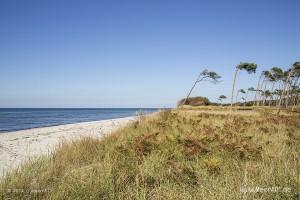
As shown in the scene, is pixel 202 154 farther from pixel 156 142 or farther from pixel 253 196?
pixel 253 196

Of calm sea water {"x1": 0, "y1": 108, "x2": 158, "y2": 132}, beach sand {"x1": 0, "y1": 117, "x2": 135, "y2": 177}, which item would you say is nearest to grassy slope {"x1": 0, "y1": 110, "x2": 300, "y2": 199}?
beach sand {"x1": 0, "y1": 117, "x2": 135, "y2": 177}

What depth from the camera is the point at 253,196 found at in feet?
8.38

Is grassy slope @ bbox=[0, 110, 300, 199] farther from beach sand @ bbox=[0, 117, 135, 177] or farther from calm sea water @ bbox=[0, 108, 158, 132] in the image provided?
calm sea water @ bbox=[0, 108, 158, 132]

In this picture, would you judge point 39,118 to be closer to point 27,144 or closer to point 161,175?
point 27,144

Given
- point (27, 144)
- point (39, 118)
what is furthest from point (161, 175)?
point (39, 118)

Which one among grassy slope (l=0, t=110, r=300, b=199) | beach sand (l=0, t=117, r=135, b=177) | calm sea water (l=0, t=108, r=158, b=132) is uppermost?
grassy slope (l=0, t=110, r=300, b=199)

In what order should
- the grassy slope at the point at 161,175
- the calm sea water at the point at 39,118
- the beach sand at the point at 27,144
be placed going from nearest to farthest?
the grassy slope at the point at 161,175, the beach sand at the point at 27,144, the calm sea water at the point at 39,118

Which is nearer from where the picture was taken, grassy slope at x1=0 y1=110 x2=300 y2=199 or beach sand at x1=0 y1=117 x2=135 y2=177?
grassy slope at x1=0 y1=110 x2=300 y2=199

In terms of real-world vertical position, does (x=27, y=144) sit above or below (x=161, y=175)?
above

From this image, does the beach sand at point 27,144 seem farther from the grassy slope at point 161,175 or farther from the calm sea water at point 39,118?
the calm sea water at point 39,118

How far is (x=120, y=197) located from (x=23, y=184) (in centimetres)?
139

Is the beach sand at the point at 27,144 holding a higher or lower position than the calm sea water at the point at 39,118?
higher

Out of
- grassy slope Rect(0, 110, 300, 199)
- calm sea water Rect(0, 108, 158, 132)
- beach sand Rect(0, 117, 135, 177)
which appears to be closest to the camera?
grassy slope Rect(0, 110, 300, 199)

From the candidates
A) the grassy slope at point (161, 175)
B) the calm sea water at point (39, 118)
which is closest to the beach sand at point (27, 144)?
the grassy slope at point (161, 175)
